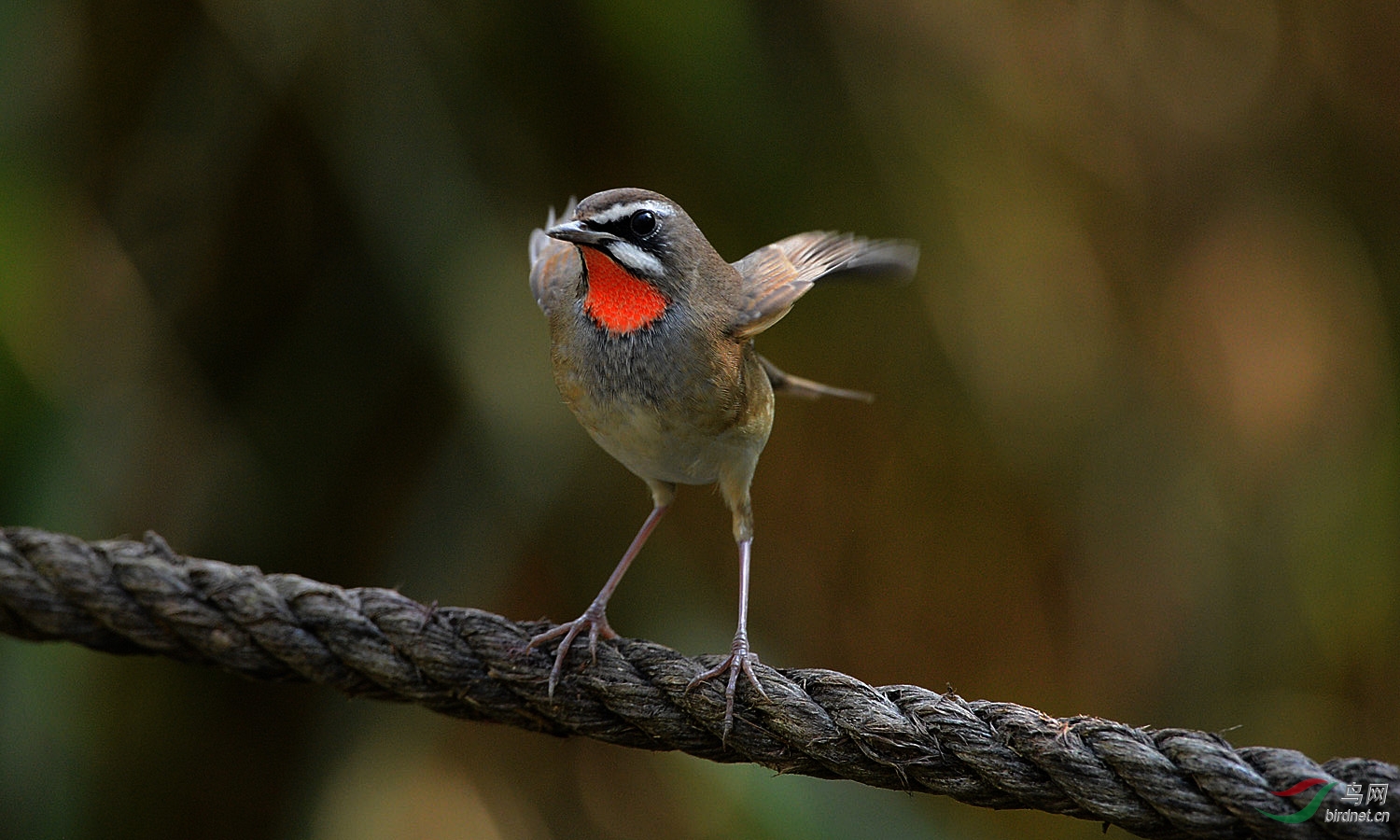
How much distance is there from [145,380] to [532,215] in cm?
165

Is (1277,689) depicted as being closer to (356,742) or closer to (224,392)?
(356,742)

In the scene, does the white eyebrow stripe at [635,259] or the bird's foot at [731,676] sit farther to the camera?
the white eyebrow stripe at [635,259]

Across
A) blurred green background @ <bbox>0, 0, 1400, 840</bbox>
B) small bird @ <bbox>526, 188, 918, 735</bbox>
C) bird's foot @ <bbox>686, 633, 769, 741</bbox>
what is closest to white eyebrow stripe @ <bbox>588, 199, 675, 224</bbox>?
small bird @ <bbox>526, 188, 918, 735</bbox>

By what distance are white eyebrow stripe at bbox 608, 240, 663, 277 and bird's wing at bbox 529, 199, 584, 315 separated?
0.83 feet

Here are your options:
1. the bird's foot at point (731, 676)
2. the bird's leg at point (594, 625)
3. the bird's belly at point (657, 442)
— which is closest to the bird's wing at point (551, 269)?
the bird's belly at point (657, 442)

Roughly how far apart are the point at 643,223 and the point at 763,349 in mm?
2379

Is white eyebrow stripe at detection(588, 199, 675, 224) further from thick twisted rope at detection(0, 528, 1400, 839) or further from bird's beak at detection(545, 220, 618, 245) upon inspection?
thick twisted rope at detection(0, 528, 1400, 839)

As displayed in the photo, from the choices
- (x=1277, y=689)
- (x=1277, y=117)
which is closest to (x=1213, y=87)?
(x=1277, y=117)

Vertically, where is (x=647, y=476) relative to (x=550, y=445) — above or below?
below

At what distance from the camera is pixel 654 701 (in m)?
2.41

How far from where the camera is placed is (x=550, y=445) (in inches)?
181

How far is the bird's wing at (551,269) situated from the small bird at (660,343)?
0.13m

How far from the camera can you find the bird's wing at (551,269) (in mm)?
3354

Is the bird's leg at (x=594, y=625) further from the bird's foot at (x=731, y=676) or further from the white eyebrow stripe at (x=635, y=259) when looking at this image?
the white eyebrow stripe at (x=635, y=259)
